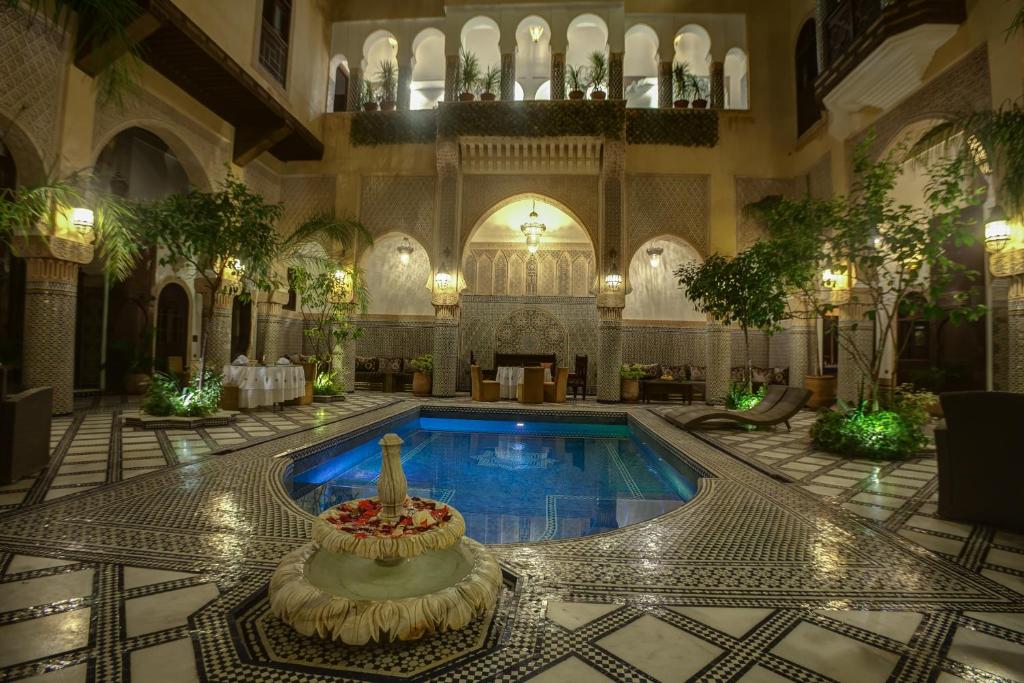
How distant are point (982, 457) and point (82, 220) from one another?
9.82m

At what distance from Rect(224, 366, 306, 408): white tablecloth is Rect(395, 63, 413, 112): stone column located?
7328 mm

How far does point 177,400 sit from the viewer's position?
6.65 m

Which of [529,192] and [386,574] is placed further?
[529,192]

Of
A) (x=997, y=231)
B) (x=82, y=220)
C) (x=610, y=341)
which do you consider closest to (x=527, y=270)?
(x=610, y=341)

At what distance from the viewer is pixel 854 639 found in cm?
186

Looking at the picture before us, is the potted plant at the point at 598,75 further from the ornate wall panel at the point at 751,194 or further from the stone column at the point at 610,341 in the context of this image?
the stone column at the point at 610,341

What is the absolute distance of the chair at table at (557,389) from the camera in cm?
1052

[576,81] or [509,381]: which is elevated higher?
[576,81]

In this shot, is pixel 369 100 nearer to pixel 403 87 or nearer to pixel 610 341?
pixel 403 87

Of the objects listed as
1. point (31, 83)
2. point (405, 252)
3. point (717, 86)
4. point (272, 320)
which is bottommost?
point (272, 320)

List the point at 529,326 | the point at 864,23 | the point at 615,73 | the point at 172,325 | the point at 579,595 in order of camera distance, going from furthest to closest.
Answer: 1. the point at 529,326
2. the point at 172,325
3. the point at 615,73
4. the point at 864,23
5. the point at 579,595

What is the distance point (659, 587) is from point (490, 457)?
144 inches

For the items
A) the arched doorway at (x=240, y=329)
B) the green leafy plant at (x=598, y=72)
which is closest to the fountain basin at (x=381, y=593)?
the green leafy plant at (x=598, y=72)

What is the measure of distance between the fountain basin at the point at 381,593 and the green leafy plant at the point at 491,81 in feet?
37.4
